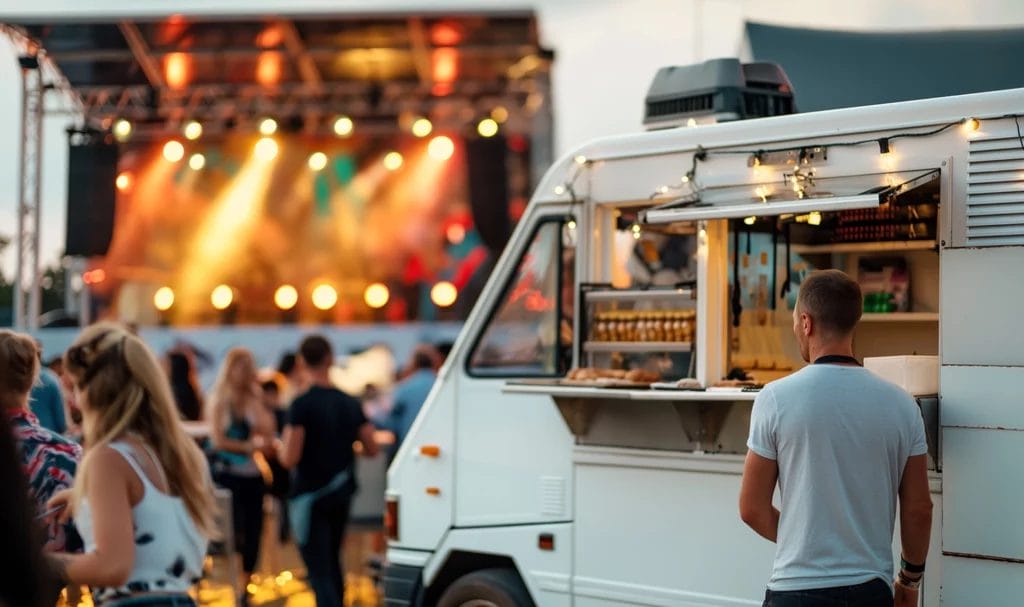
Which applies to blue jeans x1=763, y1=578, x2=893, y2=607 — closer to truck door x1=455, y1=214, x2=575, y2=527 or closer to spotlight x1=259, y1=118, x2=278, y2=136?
truck door x1=455, y1=214, x2=575, y2=527

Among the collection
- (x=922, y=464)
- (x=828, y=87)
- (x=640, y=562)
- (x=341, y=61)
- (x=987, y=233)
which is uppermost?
(x=341, y=61)

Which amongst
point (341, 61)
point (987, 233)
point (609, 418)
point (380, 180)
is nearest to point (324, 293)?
point (380, 180)

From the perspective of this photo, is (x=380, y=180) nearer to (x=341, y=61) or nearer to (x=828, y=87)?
(x=341, y=61)

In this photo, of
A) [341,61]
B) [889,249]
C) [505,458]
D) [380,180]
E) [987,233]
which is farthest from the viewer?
[380,180]

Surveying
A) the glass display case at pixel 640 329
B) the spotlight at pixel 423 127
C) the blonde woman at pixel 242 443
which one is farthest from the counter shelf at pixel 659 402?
the spotlight at pixel 423 127

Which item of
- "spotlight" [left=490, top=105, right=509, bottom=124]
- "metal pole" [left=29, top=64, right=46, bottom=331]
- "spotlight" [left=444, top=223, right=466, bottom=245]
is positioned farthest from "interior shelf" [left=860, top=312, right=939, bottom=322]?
"spotlight" [left=444, top=223, right=466, bottom=245]

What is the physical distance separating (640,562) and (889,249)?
1586 mm

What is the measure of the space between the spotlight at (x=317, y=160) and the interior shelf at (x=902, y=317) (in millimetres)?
13663

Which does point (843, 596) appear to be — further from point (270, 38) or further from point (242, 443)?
point (270, 38)

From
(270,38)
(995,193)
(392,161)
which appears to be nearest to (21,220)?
(270,38)

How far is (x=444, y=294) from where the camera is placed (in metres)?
19.2

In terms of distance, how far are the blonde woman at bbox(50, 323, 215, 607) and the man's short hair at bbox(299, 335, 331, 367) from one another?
395 centimetres

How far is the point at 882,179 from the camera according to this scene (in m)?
5.09

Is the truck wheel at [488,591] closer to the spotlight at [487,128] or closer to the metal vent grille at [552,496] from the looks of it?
the metal vent grille at [552,496]
